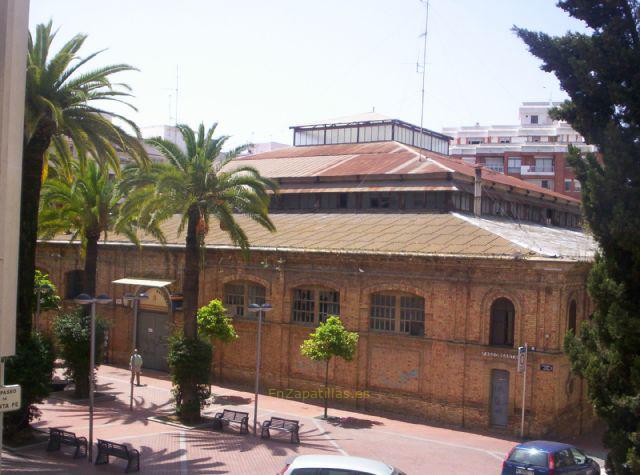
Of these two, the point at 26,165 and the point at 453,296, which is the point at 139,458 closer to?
the point at 26,165

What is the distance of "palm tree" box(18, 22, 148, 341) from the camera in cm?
1998

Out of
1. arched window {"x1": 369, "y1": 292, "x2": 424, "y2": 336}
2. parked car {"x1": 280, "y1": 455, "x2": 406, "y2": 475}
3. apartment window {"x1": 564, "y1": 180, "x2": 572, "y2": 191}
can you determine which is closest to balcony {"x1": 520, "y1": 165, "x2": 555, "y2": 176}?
apartment window {"x1": 564, "y1": 180, "x2": 572, "y2": 191}

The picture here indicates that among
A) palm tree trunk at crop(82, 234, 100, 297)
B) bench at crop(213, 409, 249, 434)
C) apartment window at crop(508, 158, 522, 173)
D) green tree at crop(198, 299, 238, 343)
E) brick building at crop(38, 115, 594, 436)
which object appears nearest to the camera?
bench at crop(213, 409, 249, 434)

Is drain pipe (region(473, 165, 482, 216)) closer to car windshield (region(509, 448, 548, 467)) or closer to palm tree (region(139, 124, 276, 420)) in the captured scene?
palm tree (region(139, 124, 276, 420))

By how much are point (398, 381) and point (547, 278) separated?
6806 mm

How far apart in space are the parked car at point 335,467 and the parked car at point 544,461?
480cm

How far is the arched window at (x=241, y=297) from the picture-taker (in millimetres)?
30844

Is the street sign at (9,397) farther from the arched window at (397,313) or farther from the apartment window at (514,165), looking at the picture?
the apartment window at (514,165)

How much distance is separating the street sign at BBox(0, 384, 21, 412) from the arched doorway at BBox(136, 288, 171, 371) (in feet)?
70.3

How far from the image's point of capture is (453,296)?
25516 millimetres

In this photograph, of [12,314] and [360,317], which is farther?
[360,317]

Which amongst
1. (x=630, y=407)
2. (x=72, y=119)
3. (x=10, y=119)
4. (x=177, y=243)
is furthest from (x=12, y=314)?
(x=177, y=243)

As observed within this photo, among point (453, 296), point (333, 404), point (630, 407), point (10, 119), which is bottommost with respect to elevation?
point (333, 404)

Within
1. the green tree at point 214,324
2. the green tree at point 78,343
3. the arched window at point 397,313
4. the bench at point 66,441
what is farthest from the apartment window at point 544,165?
the bench at point 66,441
